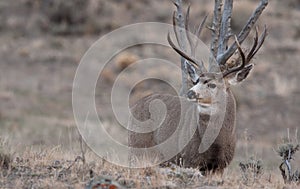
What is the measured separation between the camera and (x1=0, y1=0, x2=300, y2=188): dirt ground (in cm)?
770

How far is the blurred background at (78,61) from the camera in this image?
1780cm

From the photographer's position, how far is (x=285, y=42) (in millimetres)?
26969

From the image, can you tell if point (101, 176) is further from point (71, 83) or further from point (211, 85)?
point (71, 83)

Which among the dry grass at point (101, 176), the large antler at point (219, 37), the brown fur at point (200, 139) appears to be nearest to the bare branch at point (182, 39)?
the large antler at point (219, 37)

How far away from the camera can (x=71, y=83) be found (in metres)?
23.1

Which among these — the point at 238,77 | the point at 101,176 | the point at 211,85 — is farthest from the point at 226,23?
the point at 101,176

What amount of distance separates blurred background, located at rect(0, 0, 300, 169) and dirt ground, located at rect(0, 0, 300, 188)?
34 millimetres

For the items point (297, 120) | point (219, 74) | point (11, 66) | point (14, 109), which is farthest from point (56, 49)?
point (219, 74)

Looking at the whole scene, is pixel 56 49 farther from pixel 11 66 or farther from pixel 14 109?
pixel 14 109

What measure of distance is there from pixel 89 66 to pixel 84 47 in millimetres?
3466

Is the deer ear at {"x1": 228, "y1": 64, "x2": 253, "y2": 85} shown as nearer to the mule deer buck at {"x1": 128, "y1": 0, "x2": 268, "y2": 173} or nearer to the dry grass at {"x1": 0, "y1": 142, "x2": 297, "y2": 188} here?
the mule deer buck at {"x1": 128, "y1": 0, "x2": 268, "y2": 173}

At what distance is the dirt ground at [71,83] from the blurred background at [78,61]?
0.11ft

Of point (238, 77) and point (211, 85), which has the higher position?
point (238, 77)

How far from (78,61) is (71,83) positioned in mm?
2671
